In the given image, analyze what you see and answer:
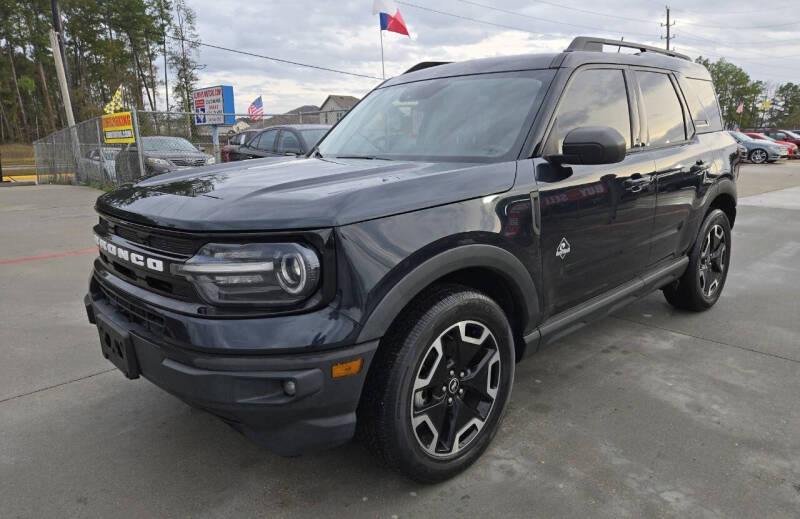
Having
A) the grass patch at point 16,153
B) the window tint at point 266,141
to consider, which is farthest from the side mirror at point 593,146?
the grass patch at point 16,153

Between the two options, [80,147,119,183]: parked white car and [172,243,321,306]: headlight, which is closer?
[172,243,321,306]: headlight

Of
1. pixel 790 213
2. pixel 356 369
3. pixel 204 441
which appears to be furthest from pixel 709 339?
pixel 790 213

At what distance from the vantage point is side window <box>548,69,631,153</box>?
277 cm

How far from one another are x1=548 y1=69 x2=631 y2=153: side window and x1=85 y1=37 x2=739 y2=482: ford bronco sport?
0.04 ft

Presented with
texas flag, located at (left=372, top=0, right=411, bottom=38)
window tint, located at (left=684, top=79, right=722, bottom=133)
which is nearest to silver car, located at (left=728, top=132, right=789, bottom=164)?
texas flag, located at (left=372, top=0, right=411, bottom=38)

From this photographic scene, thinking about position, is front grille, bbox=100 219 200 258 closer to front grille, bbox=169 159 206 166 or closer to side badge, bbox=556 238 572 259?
side badge, bbox=556 238 572 259

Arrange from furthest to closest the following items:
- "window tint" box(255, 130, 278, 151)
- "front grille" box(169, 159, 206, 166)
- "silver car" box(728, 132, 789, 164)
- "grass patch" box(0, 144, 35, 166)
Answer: "grass patch" box(0, 144, 35, 166)
"silver car" box(728, 132, 789, 164)
"front grille" box(169, 159, 206, 166)
"window tint" box(255, 130, 278, 151)

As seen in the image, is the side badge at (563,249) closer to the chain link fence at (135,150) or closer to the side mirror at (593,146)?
the side mirror at (593,146)

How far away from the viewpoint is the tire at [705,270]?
4059 millimetres

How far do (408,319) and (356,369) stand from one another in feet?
1.01

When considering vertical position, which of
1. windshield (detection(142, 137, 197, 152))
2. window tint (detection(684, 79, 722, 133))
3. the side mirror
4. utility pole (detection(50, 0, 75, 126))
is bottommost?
windshield (detection(142, 137, 197, 152))

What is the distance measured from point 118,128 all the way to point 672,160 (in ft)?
46.1

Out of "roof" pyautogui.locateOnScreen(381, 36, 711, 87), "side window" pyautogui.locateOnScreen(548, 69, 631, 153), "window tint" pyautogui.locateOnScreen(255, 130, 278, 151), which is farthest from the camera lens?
"window tint" pyautogui.locateOnScreen(255, 130, 278, 151)

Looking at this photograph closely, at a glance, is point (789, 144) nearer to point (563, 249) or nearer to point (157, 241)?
point (563, 249)
